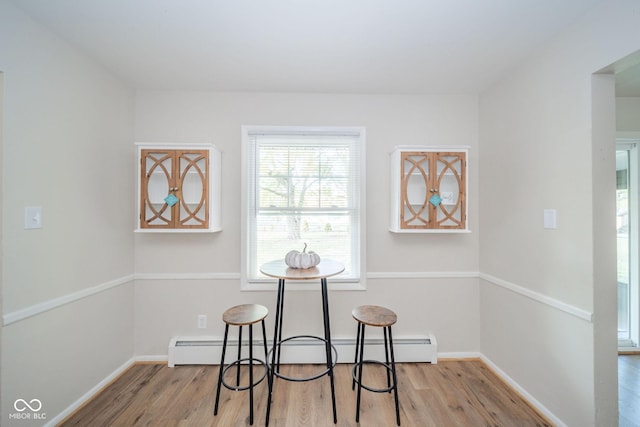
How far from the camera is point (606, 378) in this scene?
4.99 ft

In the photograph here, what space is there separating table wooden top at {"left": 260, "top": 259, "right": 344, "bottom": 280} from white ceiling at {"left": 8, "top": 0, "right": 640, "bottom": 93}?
1.57m

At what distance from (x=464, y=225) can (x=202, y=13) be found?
8.12 ft

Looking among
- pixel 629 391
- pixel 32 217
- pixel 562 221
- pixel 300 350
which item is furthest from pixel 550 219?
pixel 32 217

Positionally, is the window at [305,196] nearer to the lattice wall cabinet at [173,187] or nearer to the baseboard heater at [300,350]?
the lattice wall cabinet at [173,187]

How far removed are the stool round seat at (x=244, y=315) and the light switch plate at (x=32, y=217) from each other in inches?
49.6

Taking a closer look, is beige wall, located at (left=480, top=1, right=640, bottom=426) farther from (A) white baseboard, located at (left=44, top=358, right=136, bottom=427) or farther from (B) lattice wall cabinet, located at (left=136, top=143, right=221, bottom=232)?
(A) white baseboard, located at (left=44, top=358, right=136, bottom=427)

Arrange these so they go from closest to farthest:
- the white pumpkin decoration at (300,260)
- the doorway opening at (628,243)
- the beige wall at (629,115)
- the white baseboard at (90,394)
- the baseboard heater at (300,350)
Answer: the white baseboard at (90,394) < the white pumpkin decoration at (300,260) < the baseboard heater at (300,350) < the beige wall at (629,115) < the doorway opening at (628,243)

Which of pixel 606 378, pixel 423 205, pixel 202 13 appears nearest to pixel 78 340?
pixel 202 13

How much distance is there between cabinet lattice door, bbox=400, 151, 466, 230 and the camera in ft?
7.67

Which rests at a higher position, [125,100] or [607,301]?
[125,100]

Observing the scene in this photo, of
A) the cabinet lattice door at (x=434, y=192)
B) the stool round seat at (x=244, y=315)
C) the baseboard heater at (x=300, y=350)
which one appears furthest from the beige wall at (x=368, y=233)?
the stool round seat at (x=244, y=315)

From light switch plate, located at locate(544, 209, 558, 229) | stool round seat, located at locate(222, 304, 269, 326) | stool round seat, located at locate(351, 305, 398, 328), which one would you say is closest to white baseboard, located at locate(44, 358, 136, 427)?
stool round seat, located at locate(222, 304, 269, 326)

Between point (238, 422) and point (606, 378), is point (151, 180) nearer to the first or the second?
point (238, 422)

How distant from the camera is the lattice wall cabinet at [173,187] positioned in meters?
2.25
